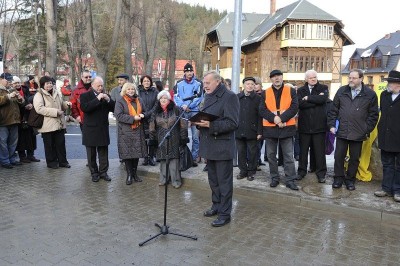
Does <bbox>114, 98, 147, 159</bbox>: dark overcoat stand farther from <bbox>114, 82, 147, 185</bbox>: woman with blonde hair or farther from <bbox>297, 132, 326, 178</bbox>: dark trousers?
<bbox>297, 132, 326, 178</bbox>: dark trousers

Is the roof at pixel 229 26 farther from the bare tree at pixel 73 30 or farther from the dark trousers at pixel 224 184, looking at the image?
the dark trousers at pixel 224 184

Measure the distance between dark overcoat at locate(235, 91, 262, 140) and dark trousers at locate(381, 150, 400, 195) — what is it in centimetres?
212

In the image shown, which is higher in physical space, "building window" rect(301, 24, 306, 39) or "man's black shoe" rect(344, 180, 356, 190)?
"building window" rect(301, 24, 306, 39)

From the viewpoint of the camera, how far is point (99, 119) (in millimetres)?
7531

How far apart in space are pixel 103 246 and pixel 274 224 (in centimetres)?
234

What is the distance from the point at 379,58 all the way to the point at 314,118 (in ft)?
169

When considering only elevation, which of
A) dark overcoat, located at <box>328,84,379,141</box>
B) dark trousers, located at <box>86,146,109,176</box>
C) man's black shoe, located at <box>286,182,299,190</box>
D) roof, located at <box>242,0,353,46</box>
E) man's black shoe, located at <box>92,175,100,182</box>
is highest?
roof, located at <box>242,0,353,46</box>

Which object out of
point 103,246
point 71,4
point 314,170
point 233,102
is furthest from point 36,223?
point 71,4

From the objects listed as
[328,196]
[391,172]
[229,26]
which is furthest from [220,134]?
[229,26]

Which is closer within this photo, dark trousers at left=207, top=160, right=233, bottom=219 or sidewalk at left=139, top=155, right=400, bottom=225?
dark trousers at left=207, top=160, right=233, bottom=219

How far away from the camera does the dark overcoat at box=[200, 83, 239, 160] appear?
5.19 metres

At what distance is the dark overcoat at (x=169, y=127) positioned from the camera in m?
7.05

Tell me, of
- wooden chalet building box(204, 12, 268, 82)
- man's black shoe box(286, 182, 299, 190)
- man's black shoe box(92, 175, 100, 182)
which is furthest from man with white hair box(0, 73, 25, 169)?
wooden chalet building box(204, 12, 268, 82)

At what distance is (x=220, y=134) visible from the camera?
533cm
